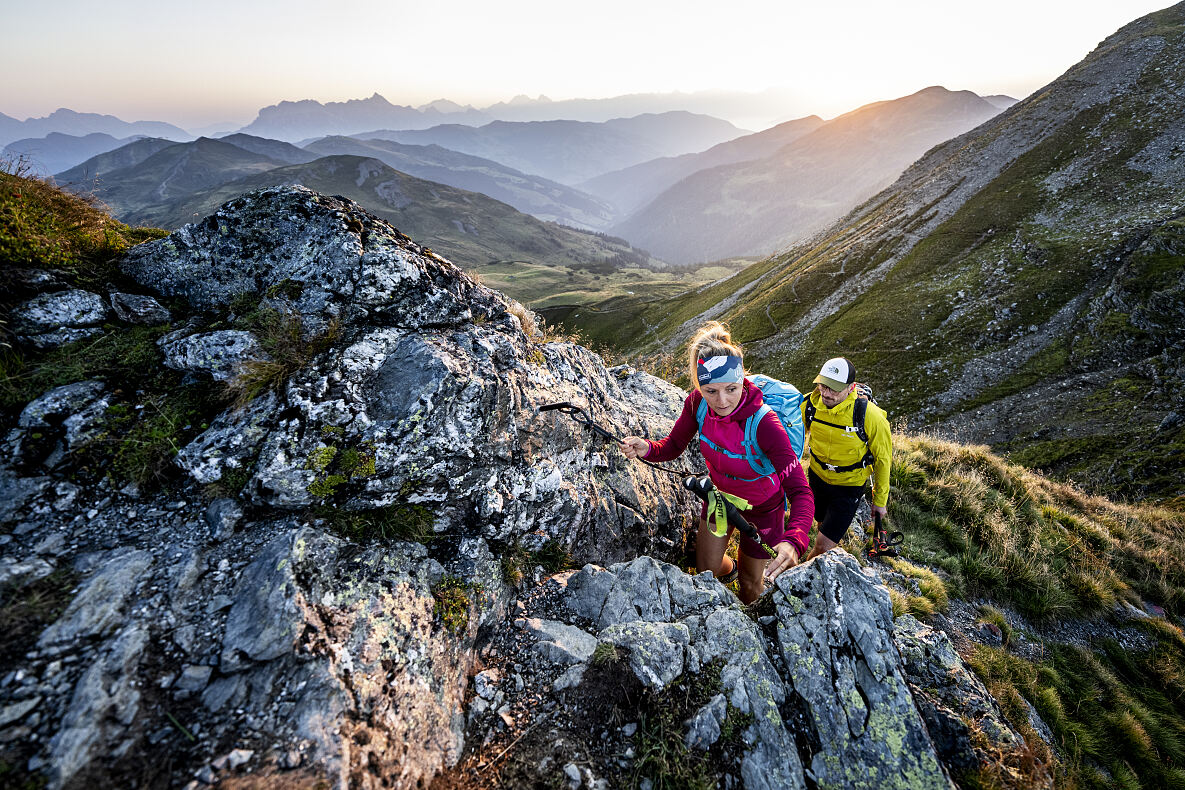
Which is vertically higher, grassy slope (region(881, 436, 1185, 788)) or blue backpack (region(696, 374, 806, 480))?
blue backpack (region(696, 374, 806, 480))

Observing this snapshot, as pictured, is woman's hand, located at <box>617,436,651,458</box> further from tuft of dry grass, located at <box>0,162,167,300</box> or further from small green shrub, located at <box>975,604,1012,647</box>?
tuft of dry grass, located at <box>0,162,167,300</box>

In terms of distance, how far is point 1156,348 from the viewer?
44312 mm

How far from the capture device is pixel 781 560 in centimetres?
576

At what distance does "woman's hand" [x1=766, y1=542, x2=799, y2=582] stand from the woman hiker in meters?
0.01

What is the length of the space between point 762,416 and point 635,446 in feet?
7.69

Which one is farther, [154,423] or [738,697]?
[154,423]

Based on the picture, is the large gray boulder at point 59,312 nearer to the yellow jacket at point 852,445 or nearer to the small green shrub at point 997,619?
the yellow jacket at point 852,445

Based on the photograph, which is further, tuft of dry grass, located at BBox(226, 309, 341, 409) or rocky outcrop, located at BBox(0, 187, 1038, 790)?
tuft of dry grass, located at BBox(226, 309, 341, 409)

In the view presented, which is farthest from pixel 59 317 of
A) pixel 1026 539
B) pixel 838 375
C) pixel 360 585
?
pixel 1026 539


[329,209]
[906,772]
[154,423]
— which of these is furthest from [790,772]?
[329,209]

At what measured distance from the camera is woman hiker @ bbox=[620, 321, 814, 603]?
21.5 ft

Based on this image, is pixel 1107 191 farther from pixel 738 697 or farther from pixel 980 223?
pixel 738 697

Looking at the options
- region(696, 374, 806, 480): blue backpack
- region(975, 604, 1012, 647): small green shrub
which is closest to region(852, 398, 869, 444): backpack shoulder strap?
region(696, 374, 806, 480): blue backpack

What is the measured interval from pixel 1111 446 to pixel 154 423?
5310 centimetres
